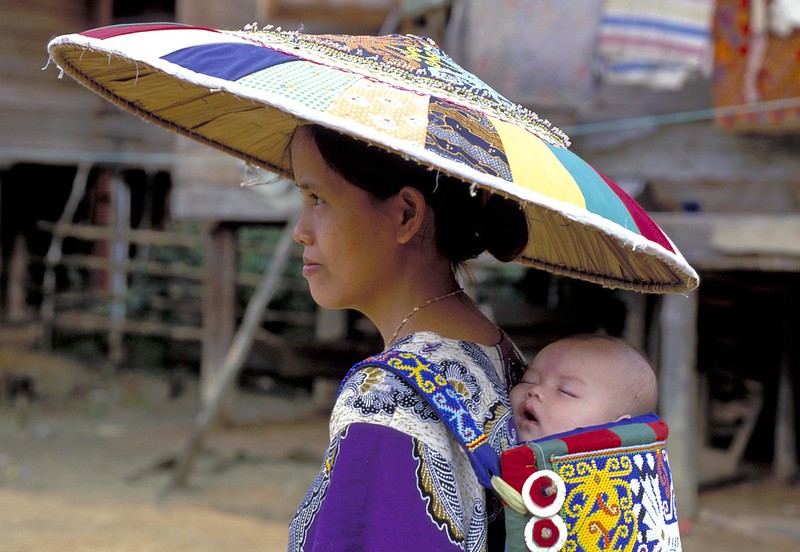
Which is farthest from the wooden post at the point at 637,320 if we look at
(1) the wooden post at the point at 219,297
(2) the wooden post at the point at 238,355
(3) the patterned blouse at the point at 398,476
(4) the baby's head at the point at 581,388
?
(3) the patterned blouse at the point at 398,476

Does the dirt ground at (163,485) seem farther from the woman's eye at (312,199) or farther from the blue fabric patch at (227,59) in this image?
the blue fabric patch at (227,59)

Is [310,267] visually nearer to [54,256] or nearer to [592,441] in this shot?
[592,441]

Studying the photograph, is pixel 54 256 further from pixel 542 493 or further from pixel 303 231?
pixel 542 493

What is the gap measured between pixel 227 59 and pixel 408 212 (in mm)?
369

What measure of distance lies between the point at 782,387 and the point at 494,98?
265 inches

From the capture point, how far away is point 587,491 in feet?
4.19

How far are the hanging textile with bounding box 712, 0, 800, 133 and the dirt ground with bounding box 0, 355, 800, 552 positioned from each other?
8.50ft

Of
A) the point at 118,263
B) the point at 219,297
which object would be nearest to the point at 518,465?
the point at 219,297

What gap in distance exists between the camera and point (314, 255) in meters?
1.47

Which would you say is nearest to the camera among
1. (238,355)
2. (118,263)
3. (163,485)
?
(238,355)

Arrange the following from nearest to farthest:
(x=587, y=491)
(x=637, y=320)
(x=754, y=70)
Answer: (x=587, y=491) < (x=754, y=70) < (x=637, y=320)

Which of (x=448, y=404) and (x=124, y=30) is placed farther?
(x=124, y=30)

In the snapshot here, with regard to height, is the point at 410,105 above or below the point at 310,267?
→ above

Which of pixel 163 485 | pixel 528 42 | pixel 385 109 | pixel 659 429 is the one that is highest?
pixel 528 42
